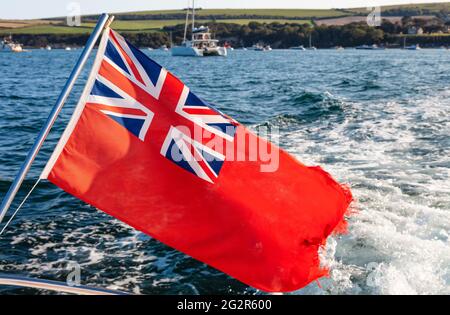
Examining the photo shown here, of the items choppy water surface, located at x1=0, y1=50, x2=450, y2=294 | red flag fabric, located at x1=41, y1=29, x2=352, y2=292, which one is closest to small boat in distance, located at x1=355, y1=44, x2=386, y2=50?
choppy water surface, located at x1=0, y1=50, x2=450, y2=294

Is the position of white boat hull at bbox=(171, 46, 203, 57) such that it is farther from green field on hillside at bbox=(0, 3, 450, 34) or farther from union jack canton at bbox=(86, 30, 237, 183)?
union jack canton at bbox=(86, 30, 237, 183)

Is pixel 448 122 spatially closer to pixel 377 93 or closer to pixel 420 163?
pixel 420 163

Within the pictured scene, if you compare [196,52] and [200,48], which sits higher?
[200,48]

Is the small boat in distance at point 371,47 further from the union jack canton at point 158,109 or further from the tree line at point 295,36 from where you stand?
the union jack canton at point 158,109

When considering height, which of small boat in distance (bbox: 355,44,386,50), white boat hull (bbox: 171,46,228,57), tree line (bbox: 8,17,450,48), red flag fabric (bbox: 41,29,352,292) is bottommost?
red flag fabric (bbox: 41,29,352,292)

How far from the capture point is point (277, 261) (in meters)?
4.69

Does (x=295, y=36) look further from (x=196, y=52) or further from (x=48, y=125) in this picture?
(x=48, y=125)

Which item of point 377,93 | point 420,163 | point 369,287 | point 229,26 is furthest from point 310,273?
point 229,26

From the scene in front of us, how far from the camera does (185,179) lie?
488 centimetres

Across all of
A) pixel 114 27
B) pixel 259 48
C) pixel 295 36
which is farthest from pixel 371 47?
pixel 114 27

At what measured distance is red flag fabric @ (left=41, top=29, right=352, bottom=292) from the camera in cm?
466

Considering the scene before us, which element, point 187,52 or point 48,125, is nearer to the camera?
point 48,125

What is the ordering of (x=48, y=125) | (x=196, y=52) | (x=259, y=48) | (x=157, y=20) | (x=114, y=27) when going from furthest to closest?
(x=157, y=20), (x=114, y=27), (x=259, y=48), (x=196, y=52), (x=48, y=125)

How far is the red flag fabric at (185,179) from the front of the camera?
15.3 ft
